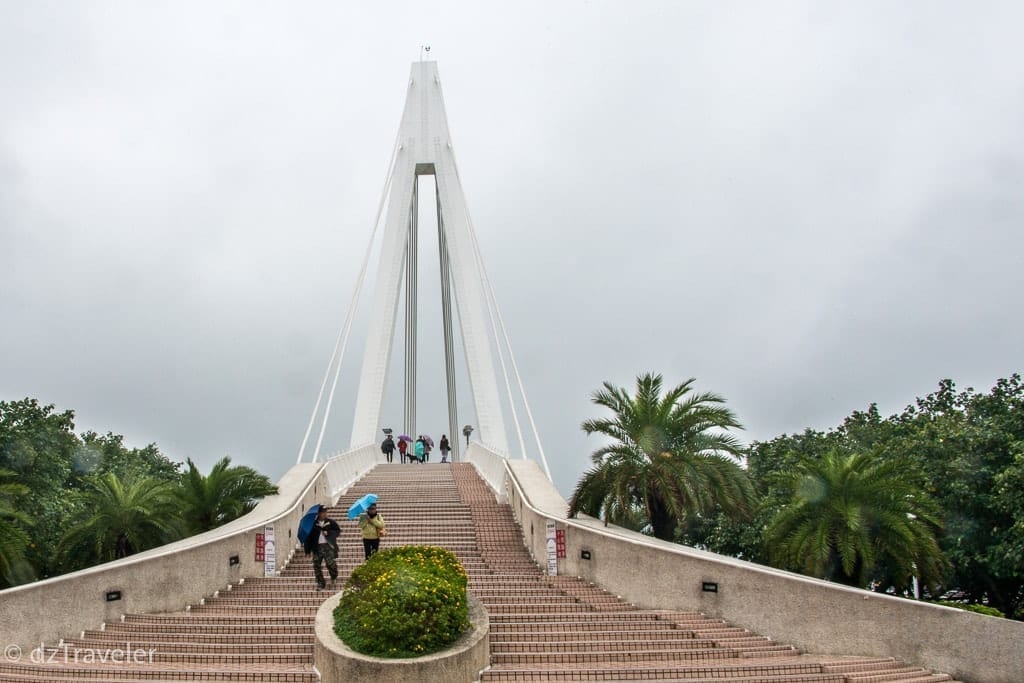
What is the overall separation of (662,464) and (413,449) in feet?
67.0

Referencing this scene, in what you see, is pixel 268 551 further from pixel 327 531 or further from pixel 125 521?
pixel 125 521

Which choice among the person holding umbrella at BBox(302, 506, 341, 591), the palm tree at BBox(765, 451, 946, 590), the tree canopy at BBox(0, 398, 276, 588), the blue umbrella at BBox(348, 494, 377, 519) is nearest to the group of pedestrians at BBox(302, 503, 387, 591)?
the person holding umbrella at BBox(302, 506, 341, 591)

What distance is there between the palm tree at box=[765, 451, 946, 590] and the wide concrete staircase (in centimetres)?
394

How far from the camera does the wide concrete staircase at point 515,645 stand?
6984 millimetres

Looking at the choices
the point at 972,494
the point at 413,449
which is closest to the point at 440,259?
the point at 413,449

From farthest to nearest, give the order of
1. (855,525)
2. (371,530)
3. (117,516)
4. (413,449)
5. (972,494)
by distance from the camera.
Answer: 1. (413,449)
2. (972,494)
3. (117,516)
4. (855,525)
5. (371,530)

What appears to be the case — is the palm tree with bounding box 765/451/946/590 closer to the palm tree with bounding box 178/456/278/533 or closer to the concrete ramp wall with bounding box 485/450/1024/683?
the concrete ramp wall with bounding box 485/450/1024/683

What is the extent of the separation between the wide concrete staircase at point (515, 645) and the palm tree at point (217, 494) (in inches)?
164

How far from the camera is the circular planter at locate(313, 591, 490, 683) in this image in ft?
21.7

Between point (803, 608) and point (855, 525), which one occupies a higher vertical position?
point (855, 525)

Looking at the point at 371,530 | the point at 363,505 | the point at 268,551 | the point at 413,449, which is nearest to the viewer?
the point at 371,530

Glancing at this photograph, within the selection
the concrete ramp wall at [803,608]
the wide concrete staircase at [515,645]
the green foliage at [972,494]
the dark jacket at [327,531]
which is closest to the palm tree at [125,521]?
the wide concrete staircase at [515,645]

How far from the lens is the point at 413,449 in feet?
104

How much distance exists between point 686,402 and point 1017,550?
8023 millimetres
